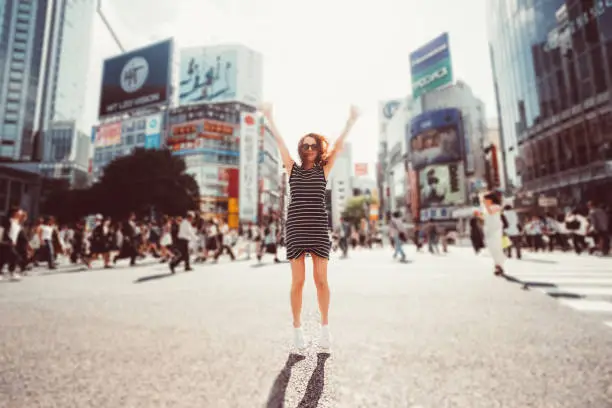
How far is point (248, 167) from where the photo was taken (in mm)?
65812

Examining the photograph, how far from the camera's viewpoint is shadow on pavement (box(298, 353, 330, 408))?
1800mm

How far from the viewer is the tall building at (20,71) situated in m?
80.4

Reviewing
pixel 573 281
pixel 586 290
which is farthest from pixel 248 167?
pixel 586 290

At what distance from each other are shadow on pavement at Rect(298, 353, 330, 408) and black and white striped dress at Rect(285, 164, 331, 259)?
819mm

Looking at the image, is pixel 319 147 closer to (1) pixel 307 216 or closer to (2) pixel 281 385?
(1) pixel 307 216

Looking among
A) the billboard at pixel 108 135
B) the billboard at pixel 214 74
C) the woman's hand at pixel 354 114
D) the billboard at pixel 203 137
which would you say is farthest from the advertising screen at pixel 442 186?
the billboard at pixel 108 135

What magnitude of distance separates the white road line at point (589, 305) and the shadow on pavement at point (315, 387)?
3.58m

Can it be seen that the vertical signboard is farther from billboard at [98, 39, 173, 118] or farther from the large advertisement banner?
the large advertisement banner

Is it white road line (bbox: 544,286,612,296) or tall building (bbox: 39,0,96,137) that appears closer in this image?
white road line (bbox: 544,286,612,296)

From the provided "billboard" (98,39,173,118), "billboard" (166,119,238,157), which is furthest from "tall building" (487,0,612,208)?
"billboard" (166,119,238,157)

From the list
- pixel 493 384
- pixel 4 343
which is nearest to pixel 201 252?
pixel 4 343

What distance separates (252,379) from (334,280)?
5.36 metres

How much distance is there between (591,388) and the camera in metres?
1.96

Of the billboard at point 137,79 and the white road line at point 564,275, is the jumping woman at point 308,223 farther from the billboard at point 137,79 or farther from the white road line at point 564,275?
the billboard at point 137,79
